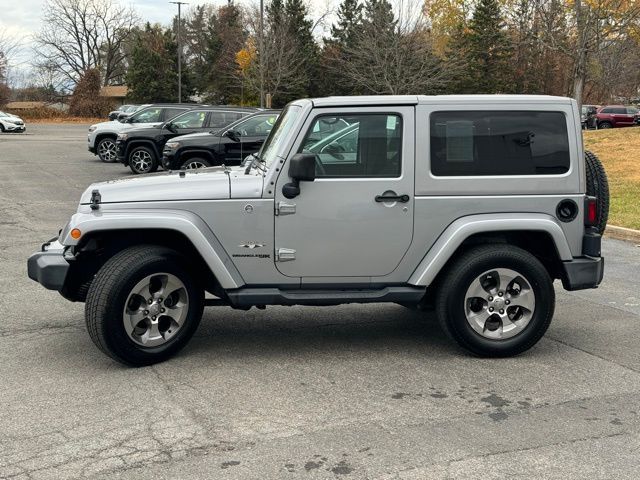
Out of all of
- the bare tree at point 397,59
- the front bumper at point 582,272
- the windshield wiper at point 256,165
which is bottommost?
the front bumper at point 582,272

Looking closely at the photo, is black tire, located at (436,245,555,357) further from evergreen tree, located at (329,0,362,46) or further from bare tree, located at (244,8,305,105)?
evergreen tree, located at (329,0,362,46)

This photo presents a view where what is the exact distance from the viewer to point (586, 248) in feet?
18.5

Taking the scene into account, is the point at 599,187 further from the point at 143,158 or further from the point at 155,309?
the point at 143,158

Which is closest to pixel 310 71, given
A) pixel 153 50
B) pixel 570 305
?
pixel 153 50

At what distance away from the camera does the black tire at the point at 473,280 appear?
215 inches

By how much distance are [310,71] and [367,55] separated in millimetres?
22390

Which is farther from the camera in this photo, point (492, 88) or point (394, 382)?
point (492, 88)

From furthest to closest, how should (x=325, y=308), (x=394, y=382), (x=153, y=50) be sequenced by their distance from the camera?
(x=153, y=50), (x=325, y=308), (x=394, y=382)

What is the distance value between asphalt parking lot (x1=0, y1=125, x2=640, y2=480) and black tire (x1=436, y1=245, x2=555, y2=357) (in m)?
0.14

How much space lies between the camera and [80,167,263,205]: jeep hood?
5289mm

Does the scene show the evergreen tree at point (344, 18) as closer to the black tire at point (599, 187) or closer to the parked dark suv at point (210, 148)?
the parked dark suv at point (210, 148)

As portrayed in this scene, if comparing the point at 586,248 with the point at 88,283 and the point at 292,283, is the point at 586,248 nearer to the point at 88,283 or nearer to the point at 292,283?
the point at 292,283

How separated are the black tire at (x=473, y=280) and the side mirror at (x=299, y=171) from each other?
4.08ft

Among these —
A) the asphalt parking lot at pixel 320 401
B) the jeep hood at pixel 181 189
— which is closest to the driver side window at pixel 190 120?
the asphalt parking lot at pixel 320 401
